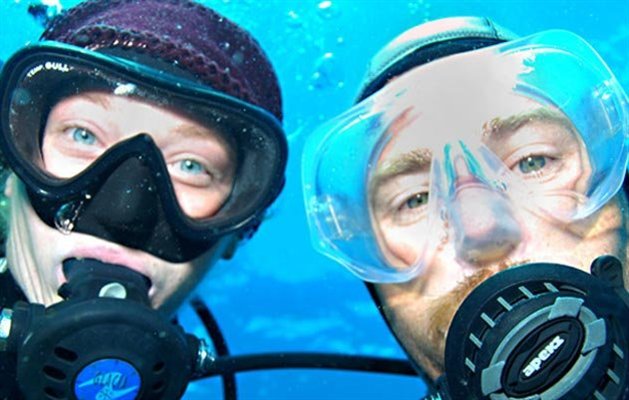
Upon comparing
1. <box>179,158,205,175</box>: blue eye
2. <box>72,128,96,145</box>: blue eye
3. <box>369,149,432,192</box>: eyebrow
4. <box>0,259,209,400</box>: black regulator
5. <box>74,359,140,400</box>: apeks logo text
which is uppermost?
<box>72,128,96,145</box>: blue eye

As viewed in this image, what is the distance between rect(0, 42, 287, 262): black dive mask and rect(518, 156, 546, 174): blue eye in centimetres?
129

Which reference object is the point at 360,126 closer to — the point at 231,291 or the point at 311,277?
the point at 311,277

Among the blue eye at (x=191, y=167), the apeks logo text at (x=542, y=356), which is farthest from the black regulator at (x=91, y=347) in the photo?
the apeks logo text at (x=542, y=356)

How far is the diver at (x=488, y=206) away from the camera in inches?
98.3

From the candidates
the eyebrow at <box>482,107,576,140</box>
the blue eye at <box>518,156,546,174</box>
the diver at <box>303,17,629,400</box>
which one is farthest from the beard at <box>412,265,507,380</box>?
the eyebrow at <box>482,107,576,140</box>

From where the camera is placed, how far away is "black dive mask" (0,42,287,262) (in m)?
3.08

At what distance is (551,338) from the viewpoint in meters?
2.49

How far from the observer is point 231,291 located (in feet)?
46.0

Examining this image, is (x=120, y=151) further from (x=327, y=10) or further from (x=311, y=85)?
(x=311, y=85)

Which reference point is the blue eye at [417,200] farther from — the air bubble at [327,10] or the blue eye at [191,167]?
the air bubble at [327,10]

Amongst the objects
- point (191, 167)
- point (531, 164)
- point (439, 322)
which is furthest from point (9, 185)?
point (531, 164)

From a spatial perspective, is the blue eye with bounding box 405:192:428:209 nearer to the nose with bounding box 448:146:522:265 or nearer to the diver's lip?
the nose with bounding box 448:146:522:265

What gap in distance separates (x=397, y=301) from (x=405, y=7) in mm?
4535

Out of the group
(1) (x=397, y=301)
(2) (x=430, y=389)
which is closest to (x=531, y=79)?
(1) (x=397, y=301)
